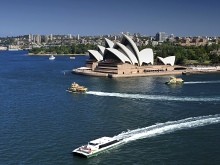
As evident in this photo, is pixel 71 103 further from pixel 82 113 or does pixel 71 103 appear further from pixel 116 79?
pixel 116 79

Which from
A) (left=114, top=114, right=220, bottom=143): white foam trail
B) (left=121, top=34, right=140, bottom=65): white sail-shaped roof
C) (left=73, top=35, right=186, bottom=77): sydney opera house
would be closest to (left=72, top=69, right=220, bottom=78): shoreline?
(left=73, top=35, right=186, bottom=77): sydney opera house

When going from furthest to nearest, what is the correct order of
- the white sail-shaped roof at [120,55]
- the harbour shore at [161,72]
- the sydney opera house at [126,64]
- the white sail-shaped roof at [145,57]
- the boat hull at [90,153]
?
1. the white sail-shaped roof at [145,57]
2. the white sail-shaped roof at [120,55]
3. the sydney opera house at [126,64]
4. the harbour shore at [161,72]
5. the boat hull at [90,153]

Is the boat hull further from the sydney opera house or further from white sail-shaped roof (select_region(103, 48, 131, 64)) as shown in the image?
white sail-shaped roof (select_region(103, 48, 131, 64))

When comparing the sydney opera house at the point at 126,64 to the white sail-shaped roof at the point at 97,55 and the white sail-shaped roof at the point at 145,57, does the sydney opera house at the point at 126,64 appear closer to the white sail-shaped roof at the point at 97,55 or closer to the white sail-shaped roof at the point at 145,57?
the white sail-shaped roof at the point at 145,57

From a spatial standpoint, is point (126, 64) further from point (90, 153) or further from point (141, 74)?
point (90, 153)

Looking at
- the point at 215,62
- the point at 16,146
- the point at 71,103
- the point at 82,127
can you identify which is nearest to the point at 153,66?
the point at 215,62

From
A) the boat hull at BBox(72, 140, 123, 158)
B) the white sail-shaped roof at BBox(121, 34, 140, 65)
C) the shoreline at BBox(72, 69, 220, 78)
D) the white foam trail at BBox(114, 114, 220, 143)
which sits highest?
the white sail-shaped roof at BBox(121, 34, 140, 65)

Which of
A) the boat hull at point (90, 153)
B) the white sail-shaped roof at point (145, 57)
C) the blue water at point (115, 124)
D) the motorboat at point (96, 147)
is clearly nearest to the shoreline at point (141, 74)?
the white sail-shaped roof at point (145, 57)

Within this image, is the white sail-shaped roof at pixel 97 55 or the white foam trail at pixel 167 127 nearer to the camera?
the white foam trail at pixel 167 127
